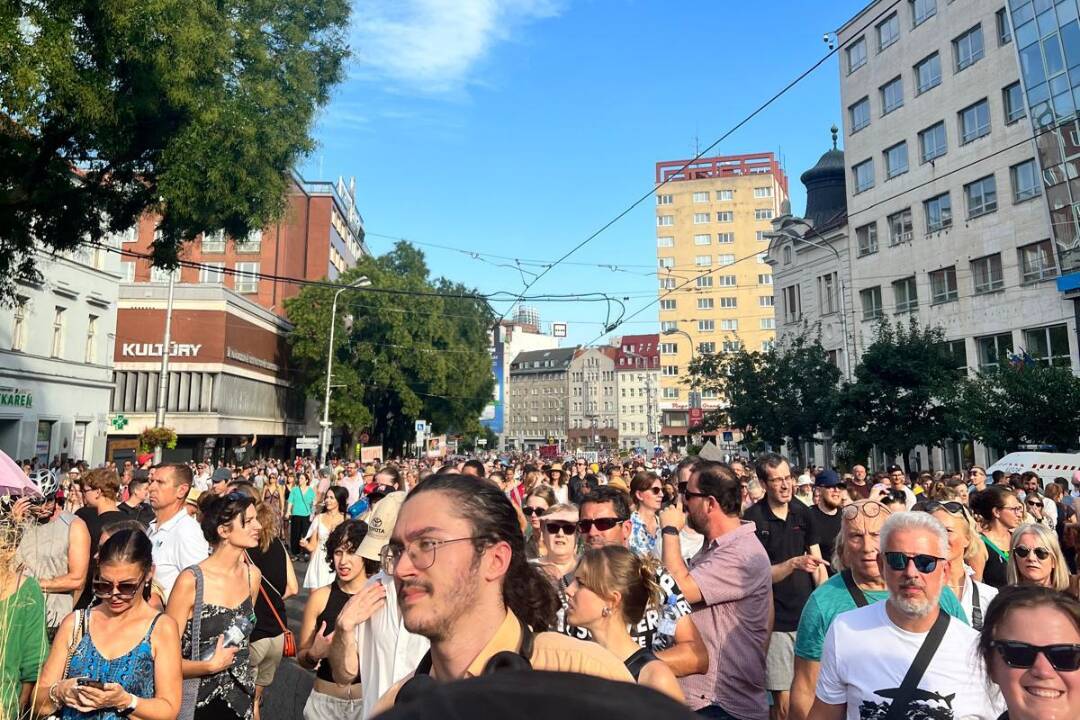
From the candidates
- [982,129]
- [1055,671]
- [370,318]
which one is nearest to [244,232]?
[1055,671]

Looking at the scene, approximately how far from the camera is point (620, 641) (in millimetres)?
3406

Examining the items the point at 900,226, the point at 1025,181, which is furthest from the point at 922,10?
the point at 1025,181

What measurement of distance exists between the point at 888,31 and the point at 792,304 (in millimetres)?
14377

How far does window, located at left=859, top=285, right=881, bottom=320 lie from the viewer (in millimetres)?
38812

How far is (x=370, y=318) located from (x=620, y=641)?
4960cm

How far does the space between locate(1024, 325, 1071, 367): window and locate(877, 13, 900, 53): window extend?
15360 mm

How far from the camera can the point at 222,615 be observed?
4480 millimetres

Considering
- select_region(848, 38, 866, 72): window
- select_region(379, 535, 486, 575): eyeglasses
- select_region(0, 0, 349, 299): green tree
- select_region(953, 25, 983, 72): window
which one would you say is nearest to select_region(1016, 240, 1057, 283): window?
select_region(953, 25, 983, 72): window

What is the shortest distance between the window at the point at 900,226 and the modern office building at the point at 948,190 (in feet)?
0.24

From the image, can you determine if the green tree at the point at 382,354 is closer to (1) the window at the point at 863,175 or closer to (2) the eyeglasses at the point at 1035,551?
(1) the window at the point at 863,175

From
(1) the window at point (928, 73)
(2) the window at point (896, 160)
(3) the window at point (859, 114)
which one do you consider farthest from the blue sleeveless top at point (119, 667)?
(3) the window at point (859, 114)

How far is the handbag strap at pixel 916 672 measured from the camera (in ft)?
9.70

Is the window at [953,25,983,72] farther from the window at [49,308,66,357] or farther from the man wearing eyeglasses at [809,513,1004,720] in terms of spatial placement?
the window at [49,308,66,357]

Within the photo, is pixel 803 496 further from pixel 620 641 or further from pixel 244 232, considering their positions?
pixel 244 232
